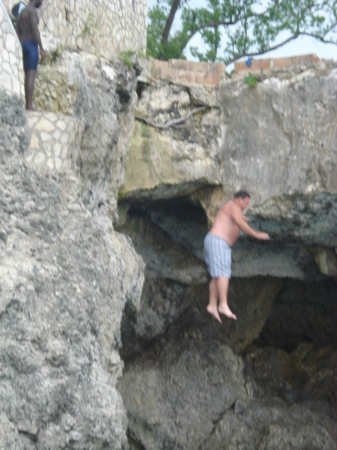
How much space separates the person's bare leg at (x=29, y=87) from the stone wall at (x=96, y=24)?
2.84 ft

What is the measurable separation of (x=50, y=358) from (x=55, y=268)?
2.08 ft

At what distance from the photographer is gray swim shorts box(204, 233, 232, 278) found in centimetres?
696

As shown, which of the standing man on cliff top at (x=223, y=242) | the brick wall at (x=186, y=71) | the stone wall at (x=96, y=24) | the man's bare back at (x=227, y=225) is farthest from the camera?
the brick wall at (x=186, y=71)

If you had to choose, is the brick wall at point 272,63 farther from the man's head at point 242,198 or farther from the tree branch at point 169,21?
the tree branch at point 169,21

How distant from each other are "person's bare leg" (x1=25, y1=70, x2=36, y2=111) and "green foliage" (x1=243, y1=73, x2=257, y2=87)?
3.67m

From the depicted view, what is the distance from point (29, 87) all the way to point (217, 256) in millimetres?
2557

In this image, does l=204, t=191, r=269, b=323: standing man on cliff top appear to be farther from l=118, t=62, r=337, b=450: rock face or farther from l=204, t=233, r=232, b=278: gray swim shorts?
l=118, t=62, r=337, b=450: rock face

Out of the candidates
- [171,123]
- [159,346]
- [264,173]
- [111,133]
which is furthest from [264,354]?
[111,133]

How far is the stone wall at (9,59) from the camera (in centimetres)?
520

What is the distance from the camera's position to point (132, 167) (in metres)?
8.68

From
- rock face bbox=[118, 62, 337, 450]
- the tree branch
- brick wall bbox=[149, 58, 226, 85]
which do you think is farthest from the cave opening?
the tree branch

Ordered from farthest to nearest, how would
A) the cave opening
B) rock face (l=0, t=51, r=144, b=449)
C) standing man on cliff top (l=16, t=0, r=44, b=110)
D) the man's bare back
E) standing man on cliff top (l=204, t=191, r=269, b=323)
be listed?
the cave opening → the man's bare back → standing man on cliff top (l=204, t=191, r=269, b=323) → standing man on cliff top (l=16, t=0, r=44, b=110) → rock face (l=0, t=51, r=144, b=449)

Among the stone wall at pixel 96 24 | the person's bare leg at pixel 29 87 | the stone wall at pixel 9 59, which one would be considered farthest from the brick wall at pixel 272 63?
the stone wall at pixel 9 59

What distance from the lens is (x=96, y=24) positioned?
7938 millimetres
